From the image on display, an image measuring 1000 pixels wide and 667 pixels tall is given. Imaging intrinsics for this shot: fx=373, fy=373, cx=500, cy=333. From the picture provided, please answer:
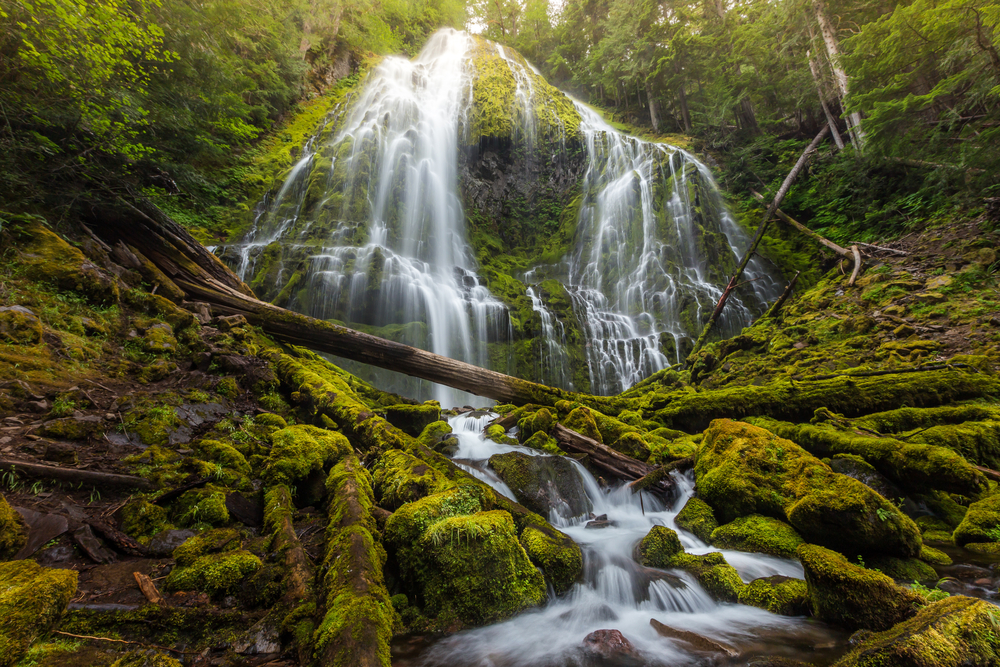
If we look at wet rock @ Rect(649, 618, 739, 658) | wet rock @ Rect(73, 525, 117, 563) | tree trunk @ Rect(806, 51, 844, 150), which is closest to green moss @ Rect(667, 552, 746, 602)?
wet rock @ Rect(649, 618, 739, 658)

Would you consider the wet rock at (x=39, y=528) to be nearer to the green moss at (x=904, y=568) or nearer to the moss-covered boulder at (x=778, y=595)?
the moss-covered boulder at (x=778, y=595)

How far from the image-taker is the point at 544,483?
5188mm

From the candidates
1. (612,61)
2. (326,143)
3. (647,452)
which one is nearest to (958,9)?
(647,452)

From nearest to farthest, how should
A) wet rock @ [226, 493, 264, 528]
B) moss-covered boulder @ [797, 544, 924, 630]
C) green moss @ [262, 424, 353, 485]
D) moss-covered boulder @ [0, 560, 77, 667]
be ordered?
1. moss-covered boulder @ [0, 560, 77, 667]
2. moss-covered boulder @ [797, 544, 924, 630]
3. wet rock @ [226, 493, 264, 528]
4. green moss @ [262, 424, 353, 485]

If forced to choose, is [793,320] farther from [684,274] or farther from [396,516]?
[396,516]

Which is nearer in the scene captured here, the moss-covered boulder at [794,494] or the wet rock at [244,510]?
the wet rock at [244,510]

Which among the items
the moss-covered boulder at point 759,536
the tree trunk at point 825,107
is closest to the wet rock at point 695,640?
the moss-covered boulder at point 759,536

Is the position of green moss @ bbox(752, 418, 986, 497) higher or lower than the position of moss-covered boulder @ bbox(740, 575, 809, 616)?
higher

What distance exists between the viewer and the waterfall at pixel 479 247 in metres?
12.9

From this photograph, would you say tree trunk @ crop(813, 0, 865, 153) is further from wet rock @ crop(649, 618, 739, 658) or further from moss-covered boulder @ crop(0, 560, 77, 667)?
moss-covered boulder @ crop(0, 560, 77, 667)

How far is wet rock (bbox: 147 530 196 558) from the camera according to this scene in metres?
2.40

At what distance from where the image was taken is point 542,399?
308 inches

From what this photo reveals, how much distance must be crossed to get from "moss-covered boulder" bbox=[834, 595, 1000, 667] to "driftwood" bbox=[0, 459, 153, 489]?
15.0 feet

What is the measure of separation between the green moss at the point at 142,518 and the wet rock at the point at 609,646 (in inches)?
126
